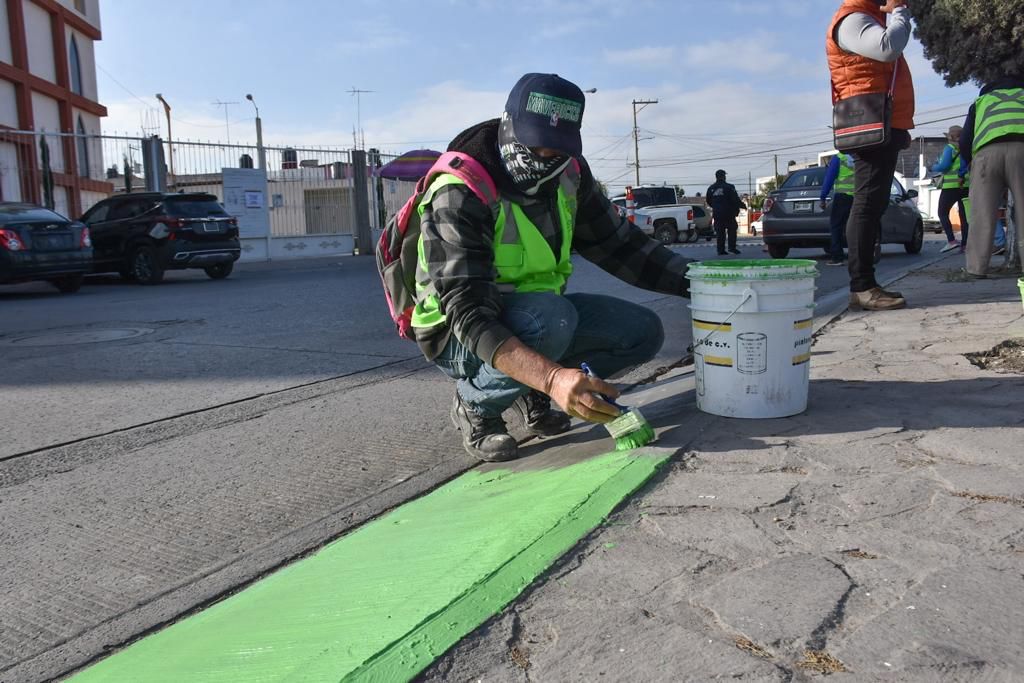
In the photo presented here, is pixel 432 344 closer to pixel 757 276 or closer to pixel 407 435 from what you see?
pixel 407 435

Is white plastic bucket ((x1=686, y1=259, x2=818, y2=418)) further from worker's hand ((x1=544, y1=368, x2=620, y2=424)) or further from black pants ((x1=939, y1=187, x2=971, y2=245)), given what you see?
black pants ((x1=939, y1=187, x2=971, y2=245))

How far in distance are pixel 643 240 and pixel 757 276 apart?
67 centimetres

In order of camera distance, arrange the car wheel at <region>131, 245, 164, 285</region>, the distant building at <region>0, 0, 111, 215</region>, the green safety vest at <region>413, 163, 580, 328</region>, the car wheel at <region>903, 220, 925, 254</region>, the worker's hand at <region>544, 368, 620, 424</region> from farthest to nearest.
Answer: the distant building at <region>0, 0, 111, 215</region>
the car wheel at <region>903, 220, 925, 254</region>
the car wheel at <region>131, 245, 164, 285</region>
the green safety vest at <region>413, 163, 580, 328</region>
the worker's hand at <region>544, 368, 620, 424</region>

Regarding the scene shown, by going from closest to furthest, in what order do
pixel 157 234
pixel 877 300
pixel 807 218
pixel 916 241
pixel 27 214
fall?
pixel 877 300 < pixel 27 214 < pixel 807 218 < pixel 157 234 < pixel 916 241

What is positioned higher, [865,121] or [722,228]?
[865,121]

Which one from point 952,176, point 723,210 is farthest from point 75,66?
point 952,176

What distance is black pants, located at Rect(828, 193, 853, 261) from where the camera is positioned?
11.0m

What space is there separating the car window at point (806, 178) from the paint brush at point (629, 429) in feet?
38.7

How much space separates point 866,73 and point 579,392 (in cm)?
403

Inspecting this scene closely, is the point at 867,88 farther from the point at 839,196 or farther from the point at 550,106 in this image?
the point at 839,196

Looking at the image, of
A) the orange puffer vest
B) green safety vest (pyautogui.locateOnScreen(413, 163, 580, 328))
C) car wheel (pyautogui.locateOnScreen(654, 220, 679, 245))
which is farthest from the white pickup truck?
green safety vest (pyautogui.locateOnScreen(413, 163, 580, 328))

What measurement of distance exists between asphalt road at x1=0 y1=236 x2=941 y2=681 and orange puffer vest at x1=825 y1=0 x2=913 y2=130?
193 cm

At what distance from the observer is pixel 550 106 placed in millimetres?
2891

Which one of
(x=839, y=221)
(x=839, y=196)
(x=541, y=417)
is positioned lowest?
(x=541, y=417)
